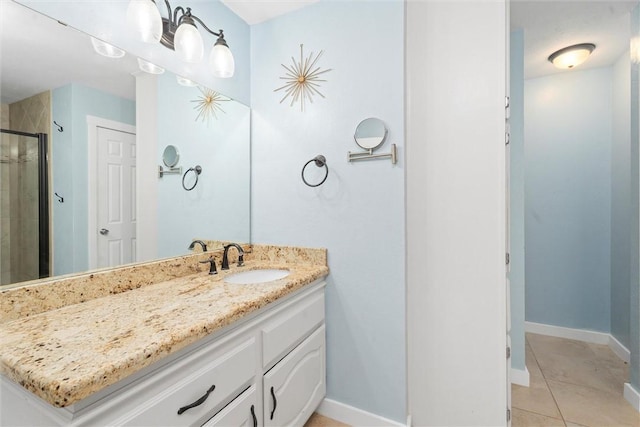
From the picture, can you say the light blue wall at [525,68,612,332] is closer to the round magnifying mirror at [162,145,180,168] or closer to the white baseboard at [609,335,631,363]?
the white baseboard at [609,335,631,363]

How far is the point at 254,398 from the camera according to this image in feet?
3.52

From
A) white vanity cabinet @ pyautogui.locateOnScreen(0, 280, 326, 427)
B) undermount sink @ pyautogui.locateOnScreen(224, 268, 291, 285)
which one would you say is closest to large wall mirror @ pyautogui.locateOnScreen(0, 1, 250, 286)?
undermount sink @ pyautogui.locateOnScreen(224, 268, 291, 285)

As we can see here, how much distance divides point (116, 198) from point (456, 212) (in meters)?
1.61

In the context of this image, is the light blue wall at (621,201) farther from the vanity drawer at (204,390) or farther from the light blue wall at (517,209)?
the vanity drawer at (204,390)

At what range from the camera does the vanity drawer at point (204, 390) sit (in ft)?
2.41

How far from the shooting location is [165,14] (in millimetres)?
1349

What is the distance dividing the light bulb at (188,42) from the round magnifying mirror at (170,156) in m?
0.45

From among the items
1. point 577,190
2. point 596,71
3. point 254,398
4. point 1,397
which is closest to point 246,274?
point 254,398

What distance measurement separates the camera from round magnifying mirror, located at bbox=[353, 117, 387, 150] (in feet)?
4.81

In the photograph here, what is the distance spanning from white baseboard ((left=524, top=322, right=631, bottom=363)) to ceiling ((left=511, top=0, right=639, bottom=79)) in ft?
7.91

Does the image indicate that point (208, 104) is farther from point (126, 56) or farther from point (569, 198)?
point (569, 198)

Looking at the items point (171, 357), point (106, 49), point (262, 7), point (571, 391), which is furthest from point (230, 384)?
point (571, 391)

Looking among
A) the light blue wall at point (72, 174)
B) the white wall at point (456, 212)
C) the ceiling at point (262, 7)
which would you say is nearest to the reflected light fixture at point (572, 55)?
the white wall at point (456, 212)

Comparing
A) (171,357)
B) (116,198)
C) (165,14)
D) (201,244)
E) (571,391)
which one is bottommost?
(571,391)
